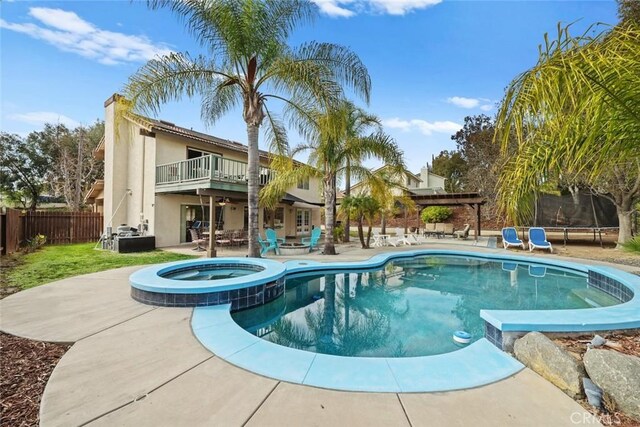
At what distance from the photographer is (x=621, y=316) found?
14.2ft

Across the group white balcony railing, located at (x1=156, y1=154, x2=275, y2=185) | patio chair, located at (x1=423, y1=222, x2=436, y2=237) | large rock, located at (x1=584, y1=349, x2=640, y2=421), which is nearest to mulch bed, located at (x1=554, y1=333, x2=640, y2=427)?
large rock, located at (x1=584, y1=349, x2=640, y2=421)

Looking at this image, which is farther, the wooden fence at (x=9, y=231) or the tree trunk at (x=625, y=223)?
the tree trunk at (x=625, y=223)

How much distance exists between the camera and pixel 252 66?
30.5 feet

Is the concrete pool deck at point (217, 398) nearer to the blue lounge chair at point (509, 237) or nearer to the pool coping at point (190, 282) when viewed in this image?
the pool coping at point (190, 282)

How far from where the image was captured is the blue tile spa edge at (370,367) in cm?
302

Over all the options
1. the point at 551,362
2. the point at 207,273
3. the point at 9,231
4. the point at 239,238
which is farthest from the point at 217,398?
the point at 9,231

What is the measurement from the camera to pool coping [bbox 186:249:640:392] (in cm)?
306

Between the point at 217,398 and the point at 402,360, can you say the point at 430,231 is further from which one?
the point at 217,398

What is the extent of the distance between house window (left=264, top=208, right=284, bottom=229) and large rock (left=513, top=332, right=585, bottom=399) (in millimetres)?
17509

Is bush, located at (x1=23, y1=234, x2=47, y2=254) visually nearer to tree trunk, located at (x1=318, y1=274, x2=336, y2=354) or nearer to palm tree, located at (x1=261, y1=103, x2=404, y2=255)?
palm tree, located at (x1=261, y1=103, x2=404, y2=255)

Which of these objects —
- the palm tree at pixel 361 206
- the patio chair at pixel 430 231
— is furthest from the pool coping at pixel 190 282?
the patio chair at pixel 430 231

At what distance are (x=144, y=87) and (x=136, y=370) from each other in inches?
337

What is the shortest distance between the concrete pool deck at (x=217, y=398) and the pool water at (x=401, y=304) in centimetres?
171

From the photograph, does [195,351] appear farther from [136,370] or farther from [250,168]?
[250,168]
